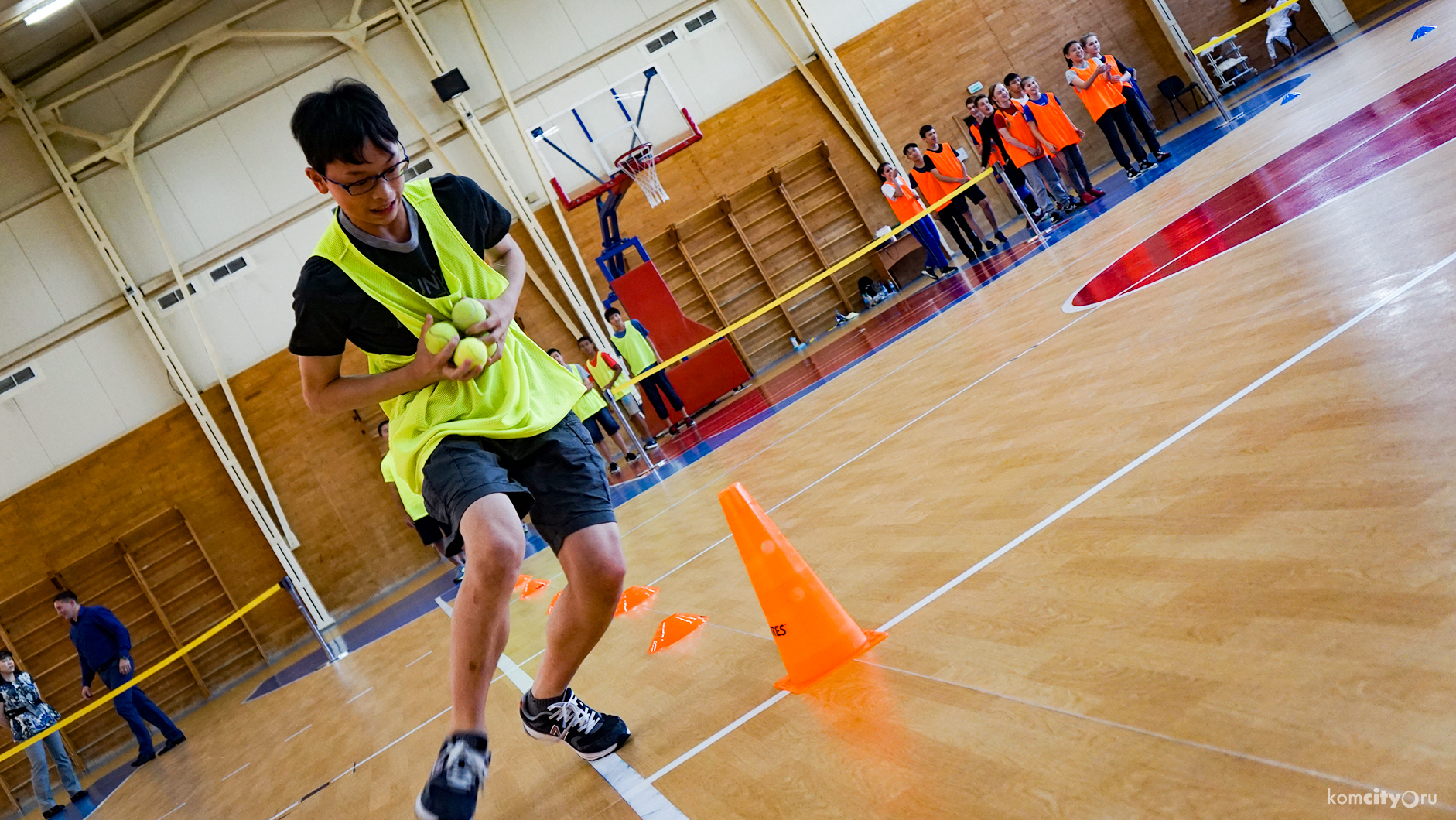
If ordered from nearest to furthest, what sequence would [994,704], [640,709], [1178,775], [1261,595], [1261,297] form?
[1178,775], [1261,595], [994,704], [640,709], [1261,297]

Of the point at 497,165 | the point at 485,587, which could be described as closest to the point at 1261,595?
the point at 485,587

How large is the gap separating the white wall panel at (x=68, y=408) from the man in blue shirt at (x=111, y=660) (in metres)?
5.41

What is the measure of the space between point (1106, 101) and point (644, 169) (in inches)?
247

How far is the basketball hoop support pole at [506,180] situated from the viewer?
14031 mm

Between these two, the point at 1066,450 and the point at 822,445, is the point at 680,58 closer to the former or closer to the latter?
the point at 822,445

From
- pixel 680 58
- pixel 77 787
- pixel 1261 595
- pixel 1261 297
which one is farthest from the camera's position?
pixel 680 58

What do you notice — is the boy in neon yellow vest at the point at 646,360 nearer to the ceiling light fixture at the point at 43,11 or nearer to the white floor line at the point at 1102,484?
the ceiling light fixture at the point at 43,11

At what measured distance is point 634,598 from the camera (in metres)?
4.48

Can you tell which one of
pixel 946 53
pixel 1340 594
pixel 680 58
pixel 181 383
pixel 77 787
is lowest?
pixel 1340 594

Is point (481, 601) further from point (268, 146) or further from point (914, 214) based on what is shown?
point (268, 146)

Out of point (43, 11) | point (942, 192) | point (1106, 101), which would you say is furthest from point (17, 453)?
point (1106, 101)

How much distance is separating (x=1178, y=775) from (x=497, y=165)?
14.1m

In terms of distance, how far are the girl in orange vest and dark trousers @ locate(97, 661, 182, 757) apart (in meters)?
11.8

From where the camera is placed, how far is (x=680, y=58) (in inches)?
591
